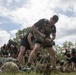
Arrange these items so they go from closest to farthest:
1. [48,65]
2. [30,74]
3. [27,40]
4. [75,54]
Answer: [48,65] → [30,74] → [27,40] → [75,54]

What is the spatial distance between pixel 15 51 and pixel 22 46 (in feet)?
13.0

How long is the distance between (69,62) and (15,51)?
333cm

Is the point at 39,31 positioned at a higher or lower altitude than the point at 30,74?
higher

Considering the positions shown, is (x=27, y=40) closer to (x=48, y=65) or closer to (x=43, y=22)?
(x=43, y=22)

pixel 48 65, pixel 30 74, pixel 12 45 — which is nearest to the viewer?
pixel 48 65

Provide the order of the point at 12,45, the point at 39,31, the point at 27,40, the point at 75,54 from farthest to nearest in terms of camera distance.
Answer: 1. the point at 75,54
2. the point at 12,45
3. the point at 27,40
4. the point at 39,31

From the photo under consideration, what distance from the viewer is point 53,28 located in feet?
26.3

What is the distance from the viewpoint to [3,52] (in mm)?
13734

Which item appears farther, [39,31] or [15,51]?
[15,51]

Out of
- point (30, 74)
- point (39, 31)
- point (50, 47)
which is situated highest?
point (39, 31)

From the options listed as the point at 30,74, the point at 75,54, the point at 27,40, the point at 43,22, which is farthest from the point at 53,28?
the point at 75,54

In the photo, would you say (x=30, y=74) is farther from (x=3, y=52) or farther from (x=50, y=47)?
(x=3, y=52)

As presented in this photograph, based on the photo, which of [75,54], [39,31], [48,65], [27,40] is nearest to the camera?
[48,65]

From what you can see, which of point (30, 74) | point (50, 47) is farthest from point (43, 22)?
point (30, 74)
